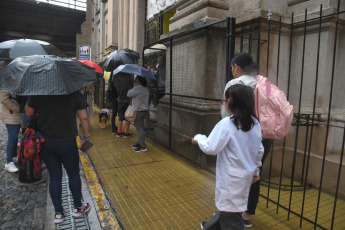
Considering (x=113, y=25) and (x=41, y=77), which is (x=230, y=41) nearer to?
(x=41, y=77)

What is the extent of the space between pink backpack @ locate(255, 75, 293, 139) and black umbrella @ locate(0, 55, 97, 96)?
199 cm

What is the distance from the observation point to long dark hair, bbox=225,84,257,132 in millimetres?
2148

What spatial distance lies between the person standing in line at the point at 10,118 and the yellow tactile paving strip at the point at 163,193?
1.49m

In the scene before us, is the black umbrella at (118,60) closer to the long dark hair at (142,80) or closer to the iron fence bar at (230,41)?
the long dark hair at (142,80)

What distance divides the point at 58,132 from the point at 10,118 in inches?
90.2

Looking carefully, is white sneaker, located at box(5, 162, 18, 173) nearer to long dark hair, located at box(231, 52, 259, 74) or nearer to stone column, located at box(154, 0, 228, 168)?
stone column, located at box(154, 0, 228, 168)

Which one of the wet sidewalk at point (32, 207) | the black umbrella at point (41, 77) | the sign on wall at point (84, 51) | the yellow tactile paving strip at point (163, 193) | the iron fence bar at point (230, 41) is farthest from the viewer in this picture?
the sign on wall at point (84, 51)

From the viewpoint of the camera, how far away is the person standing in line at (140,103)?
6070 millimetres

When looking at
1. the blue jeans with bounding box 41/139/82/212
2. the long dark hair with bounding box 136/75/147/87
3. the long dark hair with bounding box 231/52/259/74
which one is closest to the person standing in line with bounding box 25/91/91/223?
the blue jeans with bounding box 41/139/82/212

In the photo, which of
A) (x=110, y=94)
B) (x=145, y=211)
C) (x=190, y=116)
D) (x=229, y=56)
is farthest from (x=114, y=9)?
(x=145, y=211)

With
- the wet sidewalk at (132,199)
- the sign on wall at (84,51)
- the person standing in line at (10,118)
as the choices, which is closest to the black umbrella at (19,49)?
the person standing in line at (10,118)

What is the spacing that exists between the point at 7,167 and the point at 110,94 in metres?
3.81

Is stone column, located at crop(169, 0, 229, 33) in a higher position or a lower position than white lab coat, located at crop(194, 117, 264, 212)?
higher

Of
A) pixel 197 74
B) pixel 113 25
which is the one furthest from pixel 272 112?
pixel 113 25
